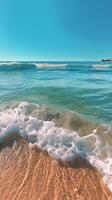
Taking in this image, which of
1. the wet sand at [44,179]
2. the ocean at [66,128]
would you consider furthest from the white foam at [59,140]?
the wet sand at [44,179]

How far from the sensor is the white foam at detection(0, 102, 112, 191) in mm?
3189

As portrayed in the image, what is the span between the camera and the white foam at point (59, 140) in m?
3.19

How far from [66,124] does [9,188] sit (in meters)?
2.14

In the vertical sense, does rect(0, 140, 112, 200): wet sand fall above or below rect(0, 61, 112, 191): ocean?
below

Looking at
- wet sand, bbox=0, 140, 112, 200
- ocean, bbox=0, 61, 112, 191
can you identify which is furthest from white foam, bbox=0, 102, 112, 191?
wet sand, bbox=0, 140, 112, 200

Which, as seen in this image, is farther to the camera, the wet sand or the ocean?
the ocean

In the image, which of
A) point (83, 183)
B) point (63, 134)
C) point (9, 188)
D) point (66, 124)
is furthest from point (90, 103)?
point (9, 188)

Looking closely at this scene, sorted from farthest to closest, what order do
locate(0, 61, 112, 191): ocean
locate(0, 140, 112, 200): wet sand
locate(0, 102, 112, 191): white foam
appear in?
locate(0, 61, 112, 191): ocean, locate(0, 102, 112, 191): white foam, locate(0, 140, 112, 200): wet sand

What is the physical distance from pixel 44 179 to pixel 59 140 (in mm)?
1004

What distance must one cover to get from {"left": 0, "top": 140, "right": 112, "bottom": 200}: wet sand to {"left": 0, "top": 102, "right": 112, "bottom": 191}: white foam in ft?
0.47

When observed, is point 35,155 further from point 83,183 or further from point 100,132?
point 100,132

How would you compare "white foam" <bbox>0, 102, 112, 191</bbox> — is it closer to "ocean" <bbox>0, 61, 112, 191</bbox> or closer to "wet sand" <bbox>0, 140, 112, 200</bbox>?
"ocean" <bbox>0, 61, 112, 191</bbox>

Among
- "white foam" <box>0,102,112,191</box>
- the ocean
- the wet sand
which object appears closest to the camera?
the wet sand

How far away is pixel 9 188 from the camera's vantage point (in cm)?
260
